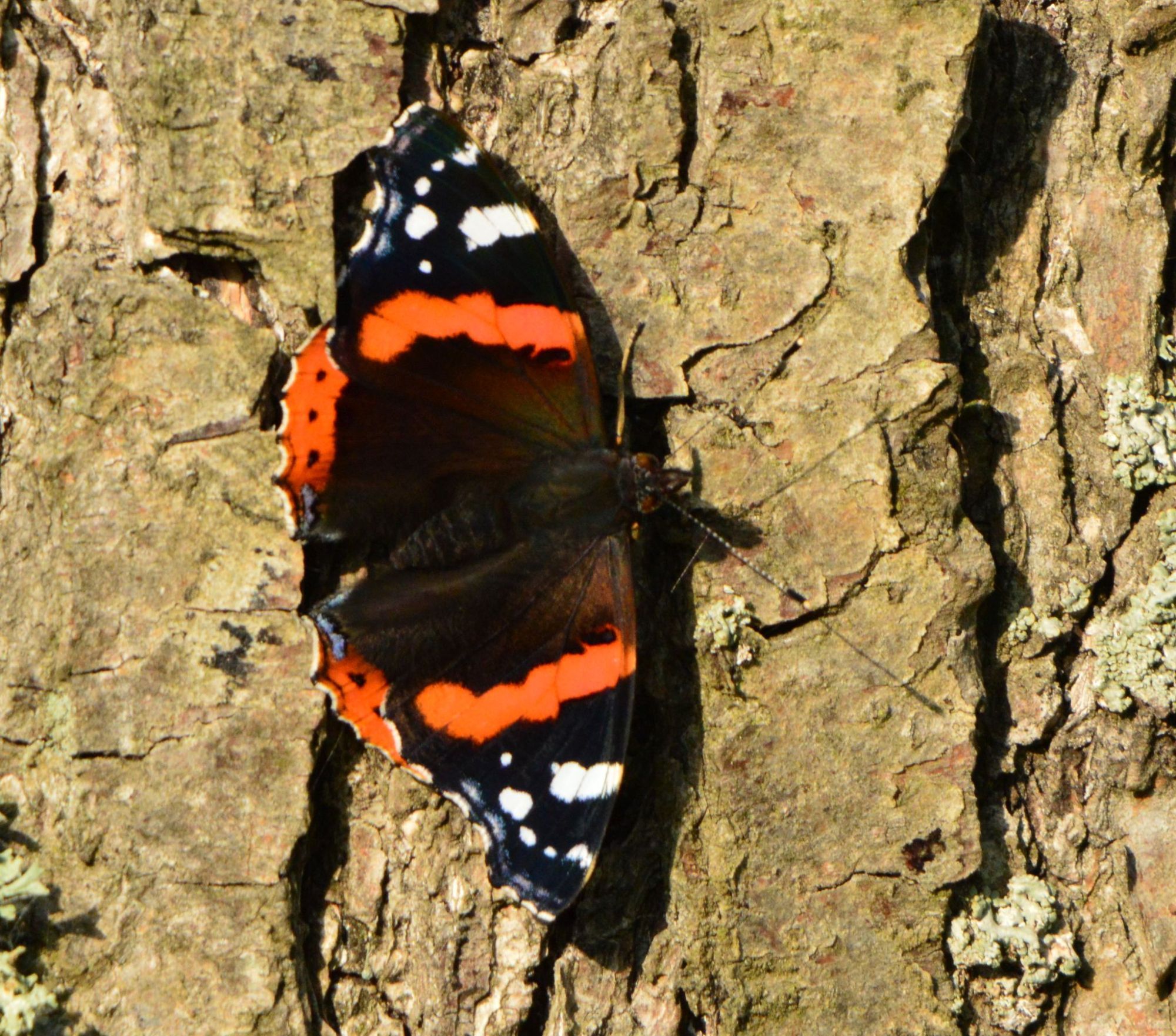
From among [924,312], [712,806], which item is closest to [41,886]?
[712,806]

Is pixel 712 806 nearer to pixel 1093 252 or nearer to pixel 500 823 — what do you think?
pixel 500 823

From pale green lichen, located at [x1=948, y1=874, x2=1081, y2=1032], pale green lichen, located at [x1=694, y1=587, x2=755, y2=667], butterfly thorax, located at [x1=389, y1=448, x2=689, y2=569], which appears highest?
butterfly thorax, located at [x1=389, y1=448, x2=689, y2=569]

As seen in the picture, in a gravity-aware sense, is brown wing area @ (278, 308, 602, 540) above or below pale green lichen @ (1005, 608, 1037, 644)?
above

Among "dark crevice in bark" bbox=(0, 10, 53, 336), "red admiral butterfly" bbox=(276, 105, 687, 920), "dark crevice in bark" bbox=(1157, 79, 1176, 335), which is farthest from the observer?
"dark crevice in bark" bbox=(1157, 79, 1176, 335)

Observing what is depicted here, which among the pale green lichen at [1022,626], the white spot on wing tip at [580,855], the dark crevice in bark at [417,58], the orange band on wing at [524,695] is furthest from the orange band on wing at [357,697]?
the pale green lichen at [1022,626]

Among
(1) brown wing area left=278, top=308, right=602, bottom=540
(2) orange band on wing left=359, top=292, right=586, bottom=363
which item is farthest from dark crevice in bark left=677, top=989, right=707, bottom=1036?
(2) orange band on wing left=359, top=292, right=586, bottom=363

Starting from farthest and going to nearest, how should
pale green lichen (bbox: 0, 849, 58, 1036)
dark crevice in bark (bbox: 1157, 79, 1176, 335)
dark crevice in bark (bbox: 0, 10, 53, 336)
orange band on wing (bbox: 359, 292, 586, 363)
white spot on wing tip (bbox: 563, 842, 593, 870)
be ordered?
dark crevice in bark (bbox: 1157, 79, 1176, 335) < orange band on wing (bbox: 359, 292, 586, 363) < dark crevice in bark (bbox: 0, 10, 53, 336) < white spot on wing tip (bbox: 563, 842, 593, 870) < pale green lichen (bbox: 0, 849, 58, 1036)

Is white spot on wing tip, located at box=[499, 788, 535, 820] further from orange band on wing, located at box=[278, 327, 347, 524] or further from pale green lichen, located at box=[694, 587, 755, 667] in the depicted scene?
orange band on wing, located at box=[278, 327, 347, 524]

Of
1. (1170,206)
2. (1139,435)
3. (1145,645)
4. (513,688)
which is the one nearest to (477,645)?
(513,688)
